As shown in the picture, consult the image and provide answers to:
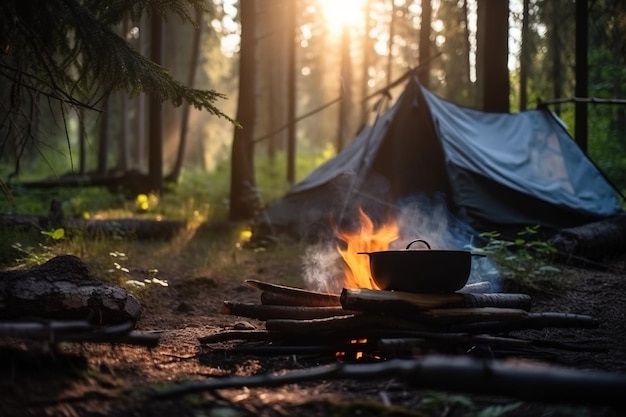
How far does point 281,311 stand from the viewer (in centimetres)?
524

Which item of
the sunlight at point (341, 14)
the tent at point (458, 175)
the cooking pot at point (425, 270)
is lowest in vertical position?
the cooking pot at point (425, 270)

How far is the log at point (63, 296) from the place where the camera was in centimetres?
497

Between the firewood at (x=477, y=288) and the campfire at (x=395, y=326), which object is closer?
the campfire at (x=395, y=326)

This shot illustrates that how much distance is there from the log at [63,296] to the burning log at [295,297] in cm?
118

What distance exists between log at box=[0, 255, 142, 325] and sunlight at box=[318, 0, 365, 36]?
63.1 ft

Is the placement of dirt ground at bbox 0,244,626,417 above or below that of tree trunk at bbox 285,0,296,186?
below

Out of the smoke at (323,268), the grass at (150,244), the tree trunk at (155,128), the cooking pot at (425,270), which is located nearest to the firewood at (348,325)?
the cooking pot at (425,270)

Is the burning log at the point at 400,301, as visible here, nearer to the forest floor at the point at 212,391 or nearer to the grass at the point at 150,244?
the forest floor at the point at 212,391

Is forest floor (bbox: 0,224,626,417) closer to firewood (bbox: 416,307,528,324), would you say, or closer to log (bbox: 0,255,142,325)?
firewood (bbox: 416,307,528,324)

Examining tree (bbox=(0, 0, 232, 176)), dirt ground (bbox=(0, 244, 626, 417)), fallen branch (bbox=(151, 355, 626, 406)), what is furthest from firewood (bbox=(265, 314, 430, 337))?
tree (bbox=(0, 0, 232, 176))

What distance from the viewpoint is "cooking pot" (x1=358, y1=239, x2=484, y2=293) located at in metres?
4.91

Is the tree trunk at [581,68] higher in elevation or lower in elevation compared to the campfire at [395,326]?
higher

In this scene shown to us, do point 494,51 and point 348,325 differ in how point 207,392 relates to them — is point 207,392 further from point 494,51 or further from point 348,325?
point 494,51

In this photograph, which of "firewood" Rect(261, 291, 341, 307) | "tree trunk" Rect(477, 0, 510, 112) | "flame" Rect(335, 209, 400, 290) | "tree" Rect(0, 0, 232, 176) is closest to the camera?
"tree" Rect(0, 0, 232, 176)
